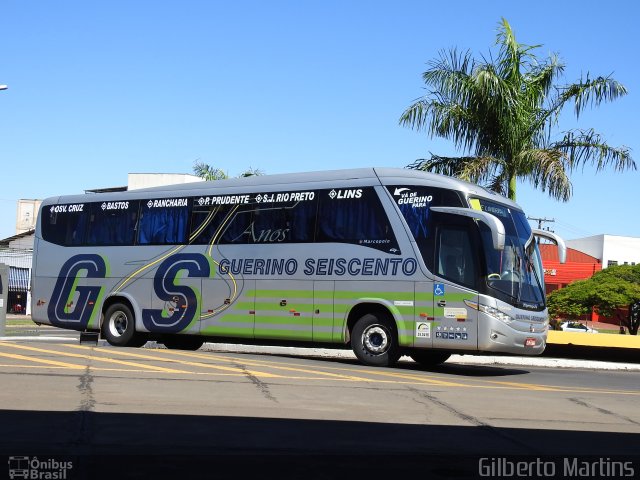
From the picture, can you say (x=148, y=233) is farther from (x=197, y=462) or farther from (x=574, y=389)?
(x=197, y=462)

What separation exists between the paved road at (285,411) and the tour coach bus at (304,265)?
4.53 feet

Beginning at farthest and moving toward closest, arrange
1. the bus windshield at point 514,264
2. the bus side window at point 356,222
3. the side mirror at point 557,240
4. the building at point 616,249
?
the building at point 616,249 → the side mirror at point 557,240 → the bus side window at point 356,222 → the bus windshield at point 514,264

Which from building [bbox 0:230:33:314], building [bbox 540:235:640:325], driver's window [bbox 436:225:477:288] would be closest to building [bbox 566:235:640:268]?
building [bbox 540:235:640:325]

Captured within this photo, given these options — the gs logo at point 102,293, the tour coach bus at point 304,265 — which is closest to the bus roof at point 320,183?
the tour coach bus at point 304,265

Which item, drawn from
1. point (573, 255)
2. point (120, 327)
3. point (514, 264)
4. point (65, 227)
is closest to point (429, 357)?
point (514, 264)

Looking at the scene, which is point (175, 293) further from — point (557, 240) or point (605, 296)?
point (605, 296)

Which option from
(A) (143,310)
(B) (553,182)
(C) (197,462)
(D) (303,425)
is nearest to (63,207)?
(A) (143,310)

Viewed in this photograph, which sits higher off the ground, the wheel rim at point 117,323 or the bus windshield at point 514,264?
the bus windshield at point 514,264

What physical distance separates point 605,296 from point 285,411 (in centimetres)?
4327

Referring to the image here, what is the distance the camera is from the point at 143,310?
2059cm

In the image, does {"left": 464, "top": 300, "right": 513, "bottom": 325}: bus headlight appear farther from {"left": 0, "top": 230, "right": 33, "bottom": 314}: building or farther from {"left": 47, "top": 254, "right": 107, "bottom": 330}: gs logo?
{"left": 0, "top": 230, "right": 33, "bottom": 314}: building

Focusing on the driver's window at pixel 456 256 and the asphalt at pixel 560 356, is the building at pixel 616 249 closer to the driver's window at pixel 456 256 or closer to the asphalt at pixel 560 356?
the asphalt at pixel 560 356

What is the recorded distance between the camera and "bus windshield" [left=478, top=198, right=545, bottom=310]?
1628 centimetres

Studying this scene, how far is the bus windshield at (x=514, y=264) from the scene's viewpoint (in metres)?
16.3
